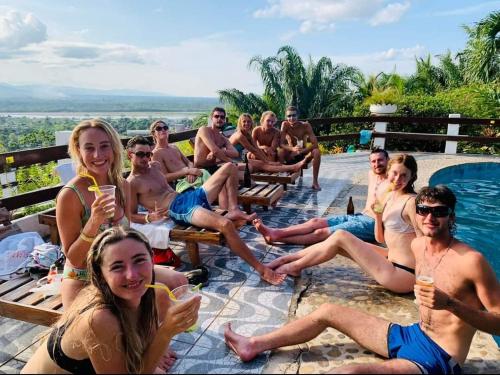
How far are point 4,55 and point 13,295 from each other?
6348 inches

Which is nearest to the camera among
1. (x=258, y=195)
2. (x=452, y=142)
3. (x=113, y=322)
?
(x=113, y=322)

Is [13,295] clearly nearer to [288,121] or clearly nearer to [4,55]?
[288,121]

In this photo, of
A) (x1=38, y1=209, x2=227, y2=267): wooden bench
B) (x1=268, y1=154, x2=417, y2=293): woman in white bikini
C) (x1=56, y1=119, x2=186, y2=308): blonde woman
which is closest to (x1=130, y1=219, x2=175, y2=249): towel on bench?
(x1=38, y1=209, x2=227, y2=267): wooden bench

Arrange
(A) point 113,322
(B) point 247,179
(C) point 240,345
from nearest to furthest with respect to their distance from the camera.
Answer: (A) point 113,322 → (C) point 240,345 → (B) point 247,179

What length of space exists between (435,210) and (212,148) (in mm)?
4324

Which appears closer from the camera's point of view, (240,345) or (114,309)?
(114,309)

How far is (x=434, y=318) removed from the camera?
Answer: 90.0 inches

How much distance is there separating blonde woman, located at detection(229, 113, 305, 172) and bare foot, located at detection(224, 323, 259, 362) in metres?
4.54

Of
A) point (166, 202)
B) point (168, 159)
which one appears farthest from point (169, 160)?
point (166, 202)

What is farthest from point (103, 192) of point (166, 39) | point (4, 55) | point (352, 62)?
point (4, 55)

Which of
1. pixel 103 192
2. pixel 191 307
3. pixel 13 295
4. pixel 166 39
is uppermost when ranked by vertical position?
pixel 166 39

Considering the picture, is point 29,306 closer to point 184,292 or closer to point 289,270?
point 184,292

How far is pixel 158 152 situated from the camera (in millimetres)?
5699

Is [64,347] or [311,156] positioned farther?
[311,156]
